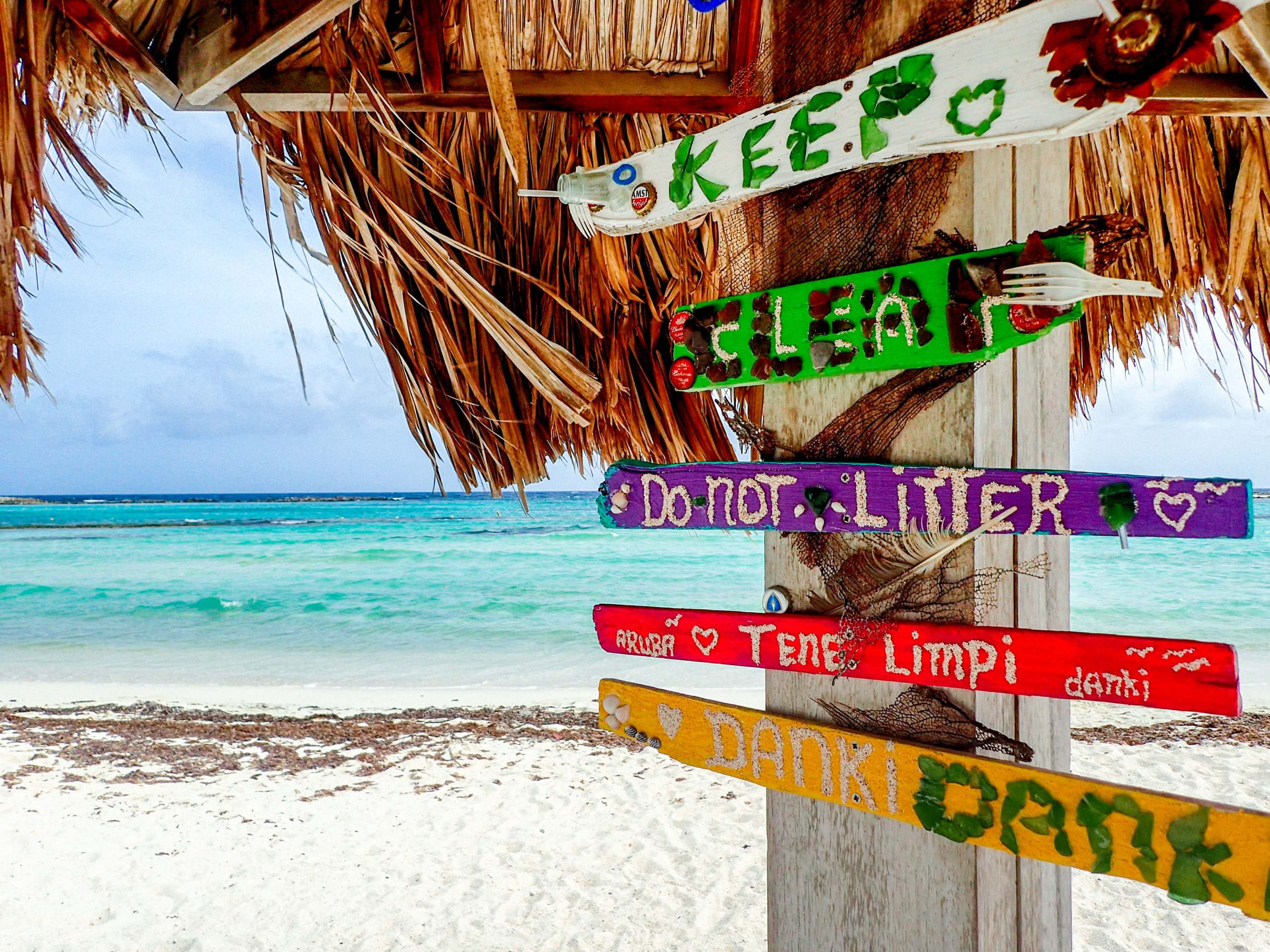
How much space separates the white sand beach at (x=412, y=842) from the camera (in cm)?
233

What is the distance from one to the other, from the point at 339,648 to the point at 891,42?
7960mm

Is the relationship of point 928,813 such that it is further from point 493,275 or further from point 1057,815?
point 493,275

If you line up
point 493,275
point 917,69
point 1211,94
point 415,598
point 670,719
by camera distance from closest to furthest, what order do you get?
point 917,69, point 670,719, point 1211,94, point 493,275, point 415,598

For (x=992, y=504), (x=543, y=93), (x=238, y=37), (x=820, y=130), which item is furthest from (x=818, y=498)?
(x=238, y=37)

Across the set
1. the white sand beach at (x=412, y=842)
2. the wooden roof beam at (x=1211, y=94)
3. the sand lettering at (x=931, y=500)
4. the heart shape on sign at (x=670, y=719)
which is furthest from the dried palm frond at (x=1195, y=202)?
the white sand beach at (x=412, y=842)

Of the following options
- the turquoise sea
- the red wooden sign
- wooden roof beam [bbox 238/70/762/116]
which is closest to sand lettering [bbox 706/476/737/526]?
the red wooden sign

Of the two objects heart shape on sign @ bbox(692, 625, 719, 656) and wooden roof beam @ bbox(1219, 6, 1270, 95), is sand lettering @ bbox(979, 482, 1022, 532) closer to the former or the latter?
heart shape on sign @ bbox(692, 625, 719, 656)

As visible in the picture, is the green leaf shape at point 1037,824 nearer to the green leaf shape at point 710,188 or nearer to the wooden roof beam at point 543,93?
the green leaf shape at point 710,188

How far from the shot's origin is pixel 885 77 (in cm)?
70

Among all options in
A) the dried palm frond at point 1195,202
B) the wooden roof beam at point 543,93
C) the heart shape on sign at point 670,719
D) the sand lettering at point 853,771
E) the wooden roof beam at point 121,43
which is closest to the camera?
the sand lettering at point 853,771

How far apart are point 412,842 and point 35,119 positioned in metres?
2.71

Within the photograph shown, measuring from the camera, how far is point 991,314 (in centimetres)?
70

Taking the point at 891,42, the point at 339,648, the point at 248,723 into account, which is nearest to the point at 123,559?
the point at 339,648

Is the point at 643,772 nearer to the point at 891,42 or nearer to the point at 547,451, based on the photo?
the point at 547,451
